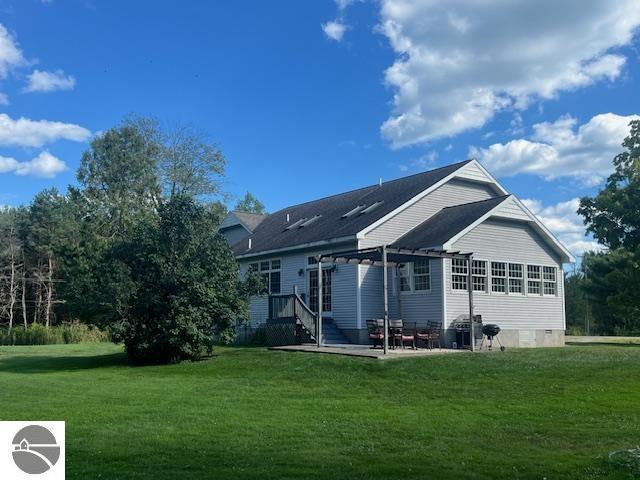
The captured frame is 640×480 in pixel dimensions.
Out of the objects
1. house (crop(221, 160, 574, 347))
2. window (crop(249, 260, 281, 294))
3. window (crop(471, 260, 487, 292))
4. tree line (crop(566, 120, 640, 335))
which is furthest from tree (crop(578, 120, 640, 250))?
window (crop(249, 260, 281, 294))

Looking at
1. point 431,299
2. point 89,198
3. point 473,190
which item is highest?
point 89,198

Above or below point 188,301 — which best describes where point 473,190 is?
above

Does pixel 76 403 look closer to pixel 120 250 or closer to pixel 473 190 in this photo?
pixel 120 250

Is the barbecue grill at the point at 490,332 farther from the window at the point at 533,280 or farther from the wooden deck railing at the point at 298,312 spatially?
the wooden deck railing at the point at 298,312

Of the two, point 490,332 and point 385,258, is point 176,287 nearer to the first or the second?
point 385,258

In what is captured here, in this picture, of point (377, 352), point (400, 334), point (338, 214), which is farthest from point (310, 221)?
point (377, 352)

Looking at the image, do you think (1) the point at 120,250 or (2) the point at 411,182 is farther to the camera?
(2) the point at 411,182

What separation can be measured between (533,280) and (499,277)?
1.73m

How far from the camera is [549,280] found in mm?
23219

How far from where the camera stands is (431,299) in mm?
20594

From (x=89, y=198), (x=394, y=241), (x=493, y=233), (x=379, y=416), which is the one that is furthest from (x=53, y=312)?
(x=379, y=416)

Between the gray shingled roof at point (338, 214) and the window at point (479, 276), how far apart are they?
11.2 ft

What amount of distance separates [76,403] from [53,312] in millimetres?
35987

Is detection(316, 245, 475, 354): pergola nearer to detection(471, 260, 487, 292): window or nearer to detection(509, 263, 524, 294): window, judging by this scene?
detection(471, 260, 487, 292): window
